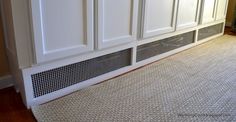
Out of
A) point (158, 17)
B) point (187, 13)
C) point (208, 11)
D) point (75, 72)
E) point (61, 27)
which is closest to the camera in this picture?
point (61, 27)

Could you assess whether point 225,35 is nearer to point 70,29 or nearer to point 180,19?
point 180,19

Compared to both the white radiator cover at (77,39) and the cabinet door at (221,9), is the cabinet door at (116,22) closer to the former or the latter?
the white radiator cover at (77,39)

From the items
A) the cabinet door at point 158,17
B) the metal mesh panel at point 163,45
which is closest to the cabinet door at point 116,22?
the cabinet door at point 158,17

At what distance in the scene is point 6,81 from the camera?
173 centimetres

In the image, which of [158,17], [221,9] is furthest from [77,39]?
[221,9]

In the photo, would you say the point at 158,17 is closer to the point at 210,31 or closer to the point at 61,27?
the point at 61,27

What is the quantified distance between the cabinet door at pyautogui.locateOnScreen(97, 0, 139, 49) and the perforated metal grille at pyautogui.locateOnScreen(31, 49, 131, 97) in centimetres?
15

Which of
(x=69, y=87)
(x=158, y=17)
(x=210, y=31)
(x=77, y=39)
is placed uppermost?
(x=158, y=17)

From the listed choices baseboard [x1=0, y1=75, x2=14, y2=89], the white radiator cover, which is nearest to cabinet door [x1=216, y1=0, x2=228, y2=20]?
the white radiator cover

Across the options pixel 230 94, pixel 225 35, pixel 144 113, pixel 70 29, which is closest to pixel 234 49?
pixel 225 35

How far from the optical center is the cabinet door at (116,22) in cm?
163

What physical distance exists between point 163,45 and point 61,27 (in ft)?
4.15

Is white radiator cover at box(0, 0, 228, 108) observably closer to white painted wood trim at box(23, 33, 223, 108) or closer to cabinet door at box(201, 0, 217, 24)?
white painted wood trim at box(23, 33, 223, 108)

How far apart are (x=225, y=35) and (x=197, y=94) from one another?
218 centimetres
